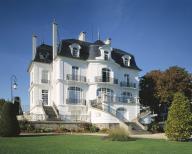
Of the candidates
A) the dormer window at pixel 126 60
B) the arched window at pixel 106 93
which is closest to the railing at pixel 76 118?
the arched window at pixel 106 93

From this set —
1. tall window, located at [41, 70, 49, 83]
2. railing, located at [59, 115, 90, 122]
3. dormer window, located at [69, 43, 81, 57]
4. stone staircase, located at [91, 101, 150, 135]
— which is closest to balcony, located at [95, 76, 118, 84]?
stone staircase, located at [91, 101, 150, 135]

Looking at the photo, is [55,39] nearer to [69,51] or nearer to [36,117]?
[69,51]

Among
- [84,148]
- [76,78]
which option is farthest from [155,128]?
[84,148]

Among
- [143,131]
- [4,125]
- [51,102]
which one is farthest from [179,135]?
[51,102]

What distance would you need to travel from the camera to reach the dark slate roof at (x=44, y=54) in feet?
126

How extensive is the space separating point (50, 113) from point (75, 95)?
4.33 meters

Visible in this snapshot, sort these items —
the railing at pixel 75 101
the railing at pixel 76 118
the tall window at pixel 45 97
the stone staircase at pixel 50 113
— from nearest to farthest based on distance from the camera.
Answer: the stone staircase at pixel 50 113
the railing at pixel 76 118
the railing at pixel 75 101
the tall window at pixel 45 97

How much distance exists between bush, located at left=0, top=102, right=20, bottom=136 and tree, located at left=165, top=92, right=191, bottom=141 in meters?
11.7

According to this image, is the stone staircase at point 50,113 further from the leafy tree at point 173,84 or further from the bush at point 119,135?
the leafy tree at point 173,84

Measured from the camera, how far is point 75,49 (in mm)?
37781

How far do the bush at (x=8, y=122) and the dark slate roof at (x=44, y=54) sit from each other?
56.0 feet

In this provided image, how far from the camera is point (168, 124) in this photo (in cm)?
2052

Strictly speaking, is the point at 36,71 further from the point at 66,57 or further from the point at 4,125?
the point at 4,125

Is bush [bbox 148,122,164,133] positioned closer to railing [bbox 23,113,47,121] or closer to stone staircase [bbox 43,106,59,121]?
stone staircase [bbox 43,106,59,121]
